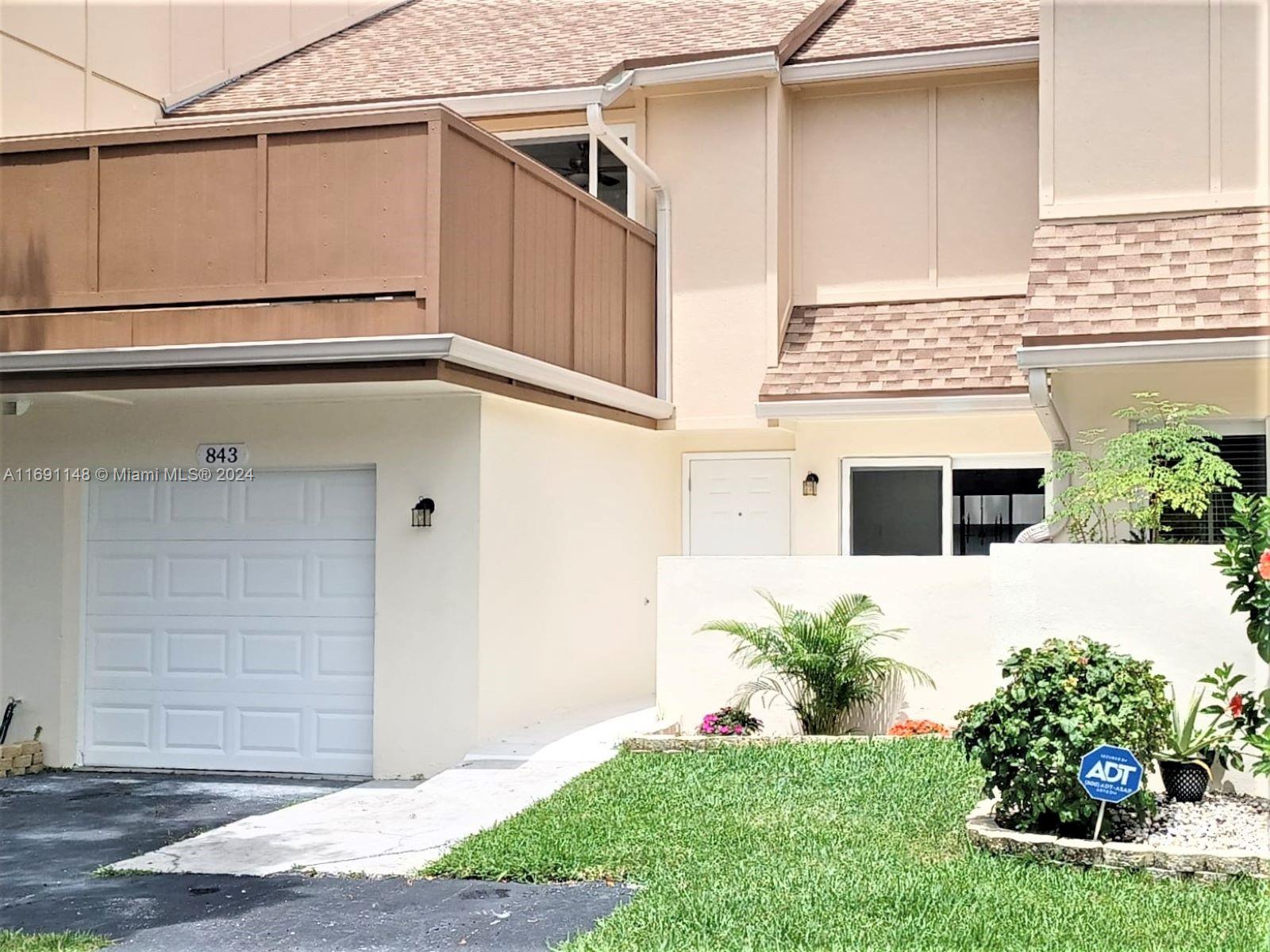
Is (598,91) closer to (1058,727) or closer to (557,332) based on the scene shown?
(557,332)

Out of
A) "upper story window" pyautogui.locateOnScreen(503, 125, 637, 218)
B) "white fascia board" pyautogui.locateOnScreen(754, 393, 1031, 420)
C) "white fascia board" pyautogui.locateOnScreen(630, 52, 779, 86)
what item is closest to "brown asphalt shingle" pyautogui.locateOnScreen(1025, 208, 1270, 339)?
"white fascia board" pyautogui.locateOnScreen(754, 393, 1031, 420)

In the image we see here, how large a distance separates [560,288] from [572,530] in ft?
7.47

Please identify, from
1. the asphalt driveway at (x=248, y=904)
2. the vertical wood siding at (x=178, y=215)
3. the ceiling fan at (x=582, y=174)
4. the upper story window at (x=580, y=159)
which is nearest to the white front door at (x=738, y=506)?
the upper story window at (x=580, y=159)

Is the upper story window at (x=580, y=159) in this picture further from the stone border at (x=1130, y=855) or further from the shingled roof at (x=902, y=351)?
the stone border at (x=1130, y=855)

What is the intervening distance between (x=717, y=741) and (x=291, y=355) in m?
4.33

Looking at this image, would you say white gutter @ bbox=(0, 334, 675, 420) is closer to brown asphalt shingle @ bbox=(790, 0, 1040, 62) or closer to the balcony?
the balcony

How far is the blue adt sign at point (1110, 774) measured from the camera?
7.11 meters

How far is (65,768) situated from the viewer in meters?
12.4

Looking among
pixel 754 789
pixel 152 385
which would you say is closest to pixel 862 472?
pixel 754 789

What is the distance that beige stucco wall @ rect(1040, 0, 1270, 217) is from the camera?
11.6 m

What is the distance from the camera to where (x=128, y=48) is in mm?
15102

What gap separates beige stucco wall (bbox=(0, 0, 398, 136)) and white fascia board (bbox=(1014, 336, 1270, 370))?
9359 millimetres

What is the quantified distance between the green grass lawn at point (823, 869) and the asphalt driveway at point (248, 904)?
0.34m

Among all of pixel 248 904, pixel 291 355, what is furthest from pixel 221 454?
pixel 248 904
